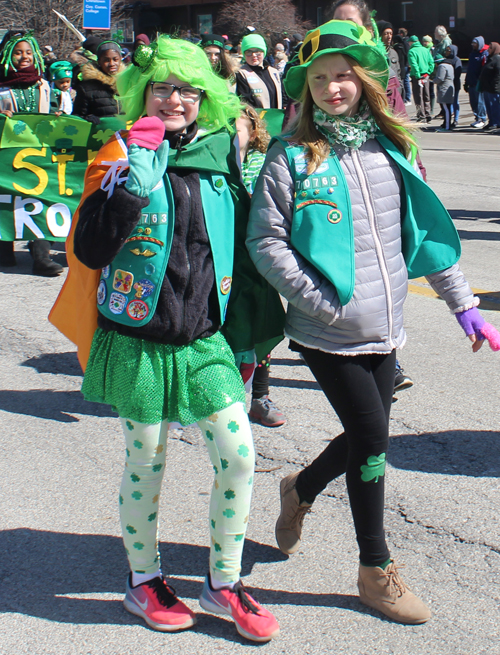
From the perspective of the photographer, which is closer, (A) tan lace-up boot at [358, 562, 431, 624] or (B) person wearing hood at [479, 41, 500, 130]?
(A) tan lace-up boot at [358, 562, 431, 624]

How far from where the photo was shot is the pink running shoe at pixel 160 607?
8.72 feet

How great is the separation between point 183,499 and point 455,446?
1409mm

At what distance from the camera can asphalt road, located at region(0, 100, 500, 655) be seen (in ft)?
8.68

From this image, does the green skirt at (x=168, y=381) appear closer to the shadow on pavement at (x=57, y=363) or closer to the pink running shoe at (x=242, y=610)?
the pink running shoe at (x=242, y=610)

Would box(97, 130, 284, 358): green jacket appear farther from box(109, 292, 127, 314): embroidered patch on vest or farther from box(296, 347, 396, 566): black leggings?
box(296, 347, 396, 566): black leggings

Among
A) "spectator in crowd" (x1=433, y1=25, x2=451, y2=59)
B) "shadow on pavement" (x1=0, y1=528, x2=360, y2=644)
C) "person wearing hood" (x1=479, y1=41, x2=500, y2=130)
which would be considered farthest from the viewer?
"spectator in crowd" (x1=433, y1=25, x2=451, y2=59)

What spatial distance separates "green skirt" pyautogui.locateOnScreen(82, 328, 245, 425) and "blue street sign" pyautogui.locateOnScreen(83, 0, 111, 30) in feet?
50.9

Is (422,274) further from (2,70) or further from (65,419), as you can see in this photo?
(2,70)

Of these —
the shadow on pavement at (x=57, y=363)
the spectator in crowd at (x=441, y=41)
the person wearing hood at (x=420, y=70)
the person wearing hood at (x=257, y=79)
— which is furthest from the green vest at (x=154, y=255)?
the spectator in crowd at (x=441, y=41)

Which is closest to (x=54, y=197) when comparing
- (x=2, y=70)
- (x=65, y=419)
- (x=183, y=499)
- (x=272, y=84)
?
(x=2, y=70)

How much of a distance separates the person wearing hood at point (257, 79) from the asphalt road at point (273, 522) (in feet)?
7.57

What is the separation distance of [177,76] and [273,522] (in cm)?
182

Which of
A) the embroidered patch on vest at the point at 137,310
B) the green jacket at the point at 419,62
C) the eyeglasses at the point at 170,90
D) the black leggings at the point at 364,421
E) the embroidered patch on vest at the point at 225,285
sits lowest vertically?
the black leggings at the point at 364,421

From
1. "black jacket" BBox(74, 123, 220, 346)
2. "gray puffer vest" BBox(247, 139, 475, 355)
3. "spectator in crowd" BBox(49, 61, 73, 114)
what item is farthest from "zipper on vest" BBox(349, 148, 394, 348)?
"spectator in crowd" BBox(49, 61, 73, 114)
